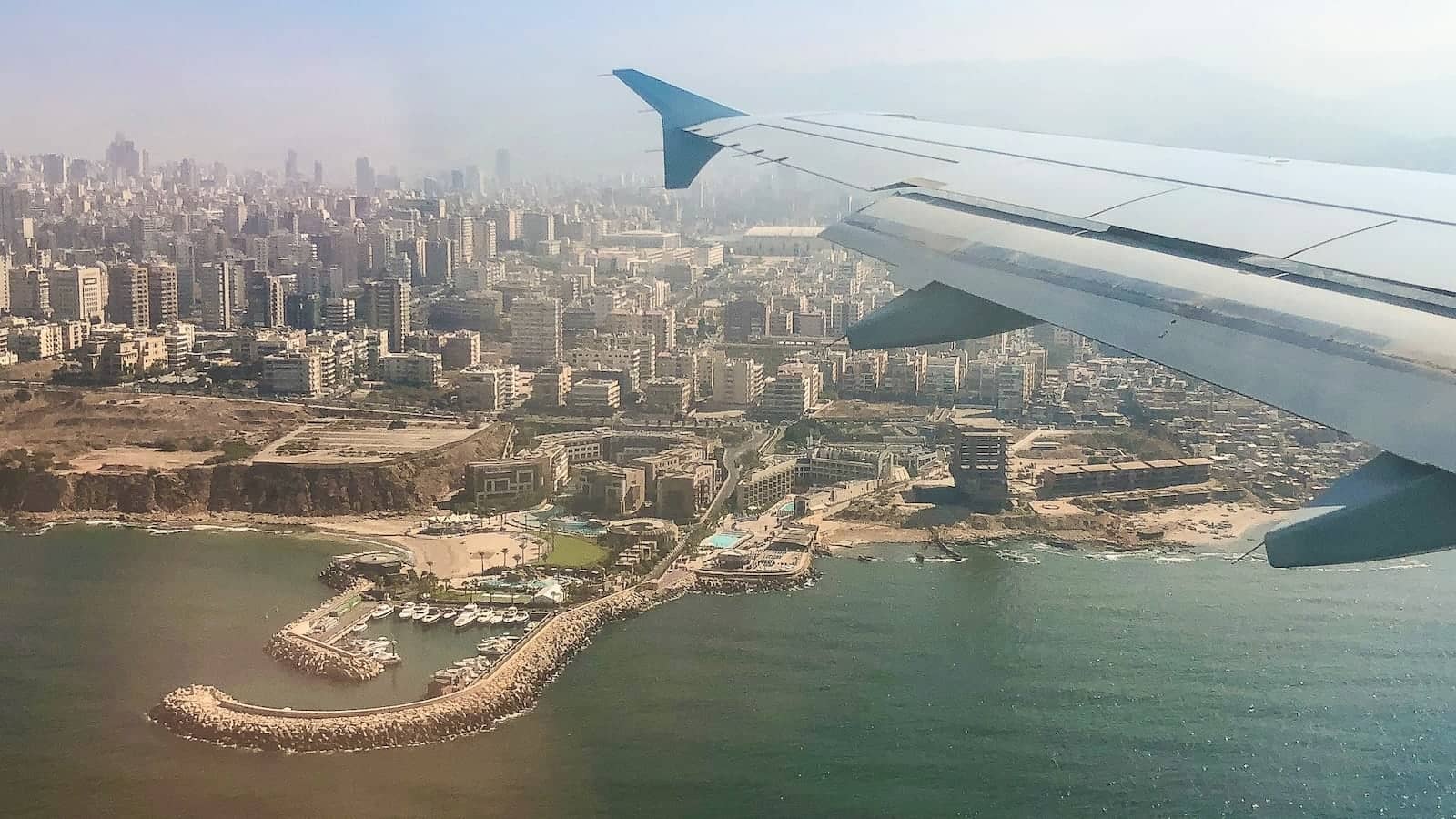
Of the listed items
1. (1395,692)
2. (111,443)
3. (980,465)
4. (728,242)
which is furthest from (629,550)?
(728,242)

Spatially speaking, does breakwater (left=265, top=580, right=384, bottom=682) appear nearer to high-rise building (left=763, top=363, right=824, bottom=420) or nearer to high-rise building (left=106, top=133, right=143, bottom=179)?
high-rise building (left=763, top=363, right=824, bottom=420)

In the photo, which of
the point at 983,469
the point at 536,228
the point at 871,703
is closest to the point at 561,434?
the point at 983,469

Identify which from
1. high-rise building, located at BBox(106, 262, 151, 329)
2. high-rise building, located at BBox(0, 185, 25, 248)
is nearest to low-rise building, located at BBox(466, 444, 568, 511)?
high-rise building, located at BBox(106, 262, 151, 329)

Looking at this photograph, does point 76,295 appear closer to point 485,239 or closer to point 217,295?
point 217,295

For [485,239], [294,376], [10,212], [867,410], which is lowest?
[867,410]

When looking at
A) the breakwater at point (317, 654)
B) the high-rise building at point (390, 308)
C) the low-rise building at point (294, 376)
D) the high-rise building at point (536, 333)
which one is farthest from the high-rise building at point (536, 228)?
the breakwater at point (317, 654)

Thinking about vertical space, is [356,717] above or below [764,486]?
below

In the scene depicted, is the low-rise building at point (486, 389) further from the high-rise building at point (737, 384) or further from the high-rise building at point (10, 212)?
the high-rise building at point (10, 212)

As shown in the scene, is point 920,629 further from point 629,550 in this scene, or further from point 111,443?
point 111,443
